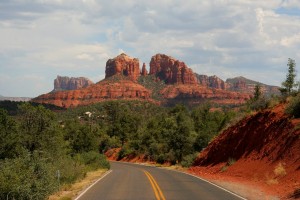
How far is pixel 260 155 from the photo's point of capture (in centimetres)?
3116

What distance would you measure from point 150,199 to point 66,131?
55.6 m

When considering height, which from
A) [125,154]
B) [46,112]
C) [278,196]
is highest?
[46,112]

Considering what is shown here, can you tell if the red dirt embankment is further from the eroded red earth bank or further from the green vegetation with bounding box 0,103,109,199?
the green vegetation with bounding box 0,103,109,199

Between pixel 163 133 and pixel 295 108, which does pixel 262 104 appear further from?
pixel 163 133

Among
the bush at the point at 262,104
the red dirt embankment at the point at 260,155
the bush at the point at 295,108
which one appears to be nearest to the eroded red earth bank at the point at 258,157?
the red dirt embankment at the point at 260,155

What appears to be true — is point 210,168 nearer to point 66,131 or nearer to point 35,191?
point 35,191

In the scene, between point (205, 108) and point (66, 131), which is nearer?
point (66, 131)

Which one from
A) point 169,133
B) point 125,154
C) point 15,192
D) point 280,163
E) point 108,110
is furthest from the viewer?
point 108,110

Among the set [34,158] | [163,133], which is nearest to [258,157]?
[34,158]

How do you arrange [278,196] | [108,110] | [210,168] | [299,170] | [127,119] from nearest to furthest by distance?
[278,196] < [299,170] < [210,168] < [127,119] < [108,110]

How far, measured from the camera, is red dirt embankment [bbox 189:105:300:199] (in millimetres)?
24469

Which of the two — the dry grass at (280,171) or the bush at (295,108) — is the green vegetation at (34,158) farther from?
the bush at (295,108)

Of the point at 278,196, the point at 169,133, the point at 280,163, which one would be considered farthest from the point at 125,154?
the point at 278,196

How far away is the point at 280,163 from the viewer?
26.5 m
